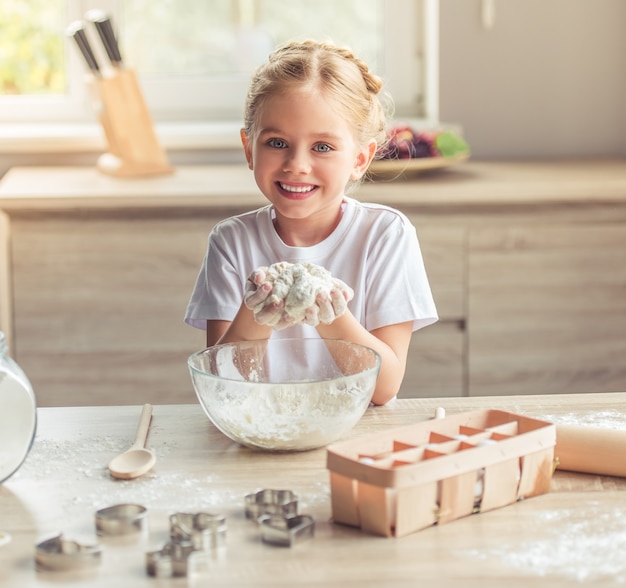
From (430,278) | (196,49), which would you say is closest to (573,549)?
(430,278)

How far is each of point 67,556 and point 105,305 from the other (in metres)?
1.59

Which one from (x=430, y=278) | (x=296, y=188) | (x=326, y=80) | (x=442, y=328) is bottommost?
(x=442, y=328)

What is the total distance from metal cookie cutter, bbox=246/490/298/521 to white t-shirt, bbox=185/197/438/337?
1.78 ft

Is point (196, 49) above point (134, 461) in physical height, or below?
above

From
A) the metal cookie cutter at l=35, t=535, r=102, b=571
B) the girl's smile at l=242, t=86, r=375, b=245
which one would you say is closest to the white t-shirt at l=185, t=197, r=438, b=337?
the girl's smile at l=242, t=86, r=375, b=245

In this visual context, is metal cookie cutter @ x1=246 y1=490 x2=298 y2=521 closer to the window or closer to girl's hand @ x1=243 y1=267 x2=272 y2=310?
girl's hand @ x1=243 y1=267 x2=272 y2=310

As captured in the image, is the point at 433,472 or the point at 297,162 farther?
the point at 297,162

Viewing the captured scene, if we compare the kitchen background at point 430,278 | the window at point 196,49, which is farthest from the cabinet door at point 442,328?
the window at point 196,49

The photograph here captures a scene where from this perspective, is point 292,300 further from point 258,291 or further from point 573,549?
point 573,549

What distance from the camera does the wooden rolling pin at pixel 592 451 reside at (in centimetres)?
106

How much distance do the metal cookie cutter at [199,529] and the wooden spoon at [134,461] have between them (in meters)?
0.14

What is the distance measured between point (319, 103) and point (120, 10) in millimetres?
1750

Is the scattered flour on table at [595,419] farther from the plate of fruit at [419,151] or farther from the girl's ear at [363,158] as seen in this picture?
the plate of fruit at [419,151]

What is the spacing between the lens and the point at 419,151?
2557 millimetres
